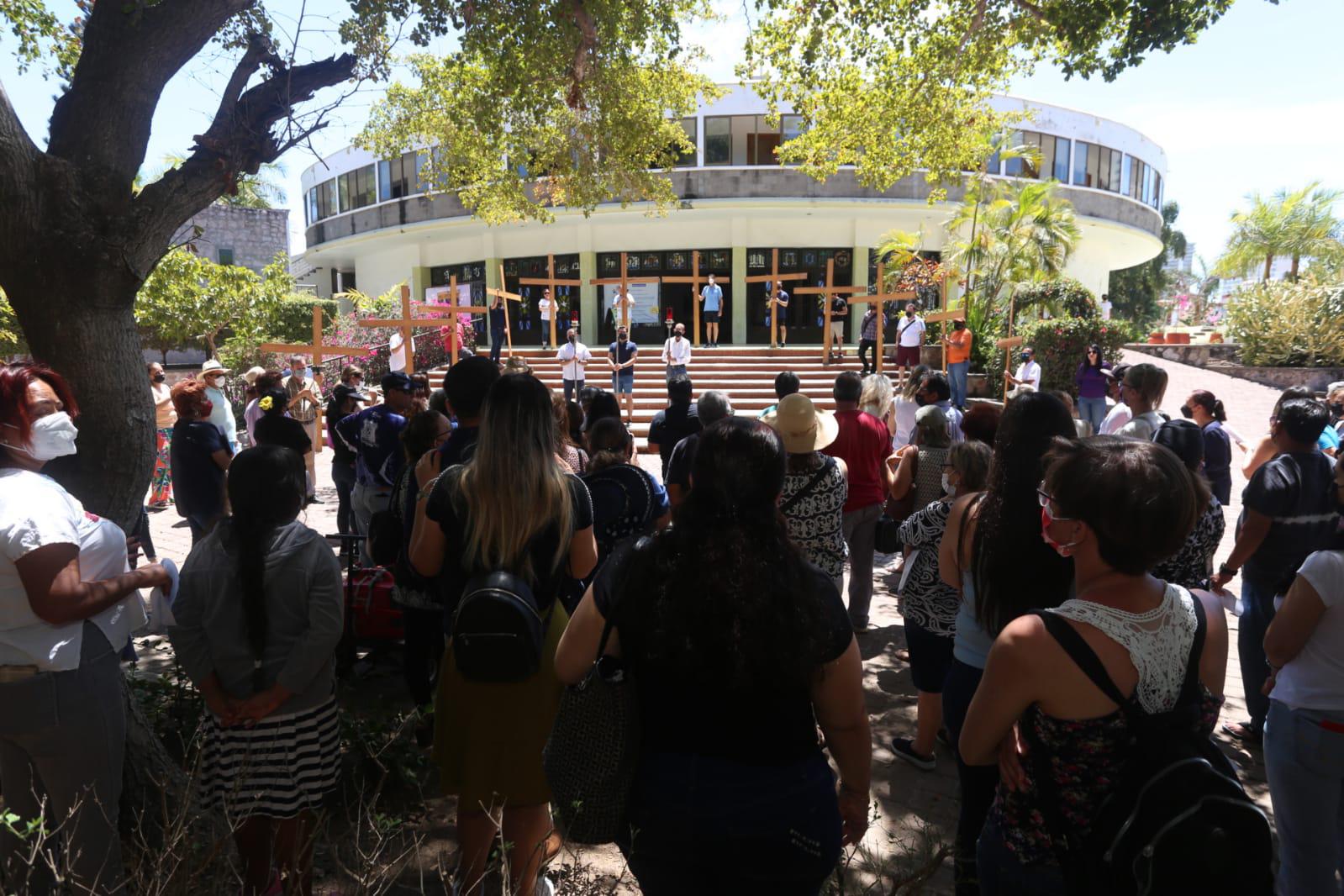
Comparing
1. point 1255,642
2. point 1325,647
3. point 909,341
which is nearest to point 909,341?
point 909,341

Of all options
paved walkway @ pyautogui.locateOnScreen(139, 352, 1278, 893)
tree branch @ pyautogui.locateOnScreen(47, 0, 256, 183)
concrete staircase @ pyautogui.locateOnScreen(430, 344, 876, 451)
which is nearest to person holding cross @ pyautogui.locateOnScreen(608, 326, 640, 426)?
concrete staircase @ pyautogui.locateOnScreen(430, 344, 876, 451)

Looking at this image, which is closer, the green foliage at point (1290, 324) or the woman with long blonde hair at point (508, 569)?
the woman with long blonde hair at point (508, 569)

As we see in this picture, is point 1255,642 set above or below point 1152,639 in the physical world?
below

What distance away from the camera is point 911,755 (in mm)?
3930

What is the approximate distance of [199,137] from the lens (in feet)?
10.5

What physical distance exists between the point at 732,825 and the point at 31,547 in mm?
1863

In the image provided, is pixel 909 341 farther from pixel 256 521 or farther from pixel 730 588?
pixel 730 588

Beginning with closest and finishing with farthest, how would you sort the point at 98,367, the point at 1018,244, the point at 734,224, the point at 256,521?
the point at 256,521, the point at 98,367, the point at 1018,244, the point at 734,224

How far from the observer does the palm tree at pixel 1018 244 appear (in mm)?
19969

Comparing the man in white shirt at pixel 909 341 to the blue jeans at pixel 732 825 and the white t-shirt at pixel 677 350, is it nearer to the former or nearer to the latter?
the white t-shirt at pixel 677 350

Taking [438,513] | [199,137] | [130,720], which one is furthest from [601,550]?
[199,137]

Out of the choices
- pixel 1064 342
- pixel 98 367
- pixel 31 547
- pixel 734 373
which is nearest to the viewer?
pixel 31 547

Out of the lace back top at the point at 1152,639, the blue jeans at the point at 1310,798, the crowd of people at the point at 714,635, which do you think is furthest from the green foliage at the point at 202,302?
the blue jeans at the point at 1310,798

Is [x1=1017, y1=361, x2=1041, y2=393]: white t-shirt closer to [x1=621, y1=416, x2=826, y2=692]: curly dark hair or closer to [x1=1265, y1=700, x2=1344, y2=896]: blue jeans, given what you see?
[x1=1265, y1=700, x2=1344, y2=896]: blue jeans
